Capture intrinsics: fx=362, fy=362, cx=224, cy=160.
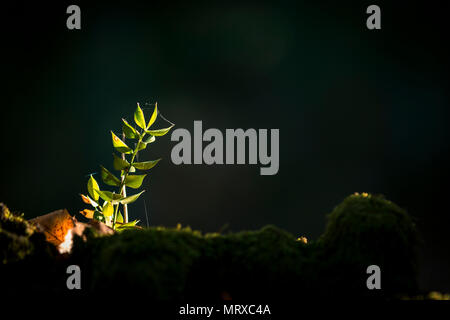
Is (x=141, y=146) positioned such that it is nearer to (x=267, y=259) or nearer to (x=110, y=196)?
(x=110, y=196)

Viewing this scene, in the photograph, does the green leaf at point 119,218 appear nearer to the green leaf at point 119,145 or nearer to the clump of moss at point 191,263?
the green leaf at point 119,145

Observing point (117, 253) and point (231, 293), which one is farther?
point (231, 293)

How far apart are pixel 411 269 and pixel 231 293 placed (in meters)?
0.73

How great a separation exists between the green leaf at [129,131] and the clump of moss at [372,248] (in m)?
1.31

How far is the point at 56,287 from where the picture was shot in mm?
1372

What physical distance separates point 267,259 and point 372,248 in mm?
413

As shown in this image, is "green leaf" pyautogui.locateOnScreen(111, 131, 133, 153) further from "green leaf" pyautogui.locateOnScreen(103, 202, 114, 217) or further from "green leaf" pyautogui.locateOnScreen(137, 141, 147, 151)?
"green leaf" pyautogui.locateOnScreen(103, 202, 114, 217)

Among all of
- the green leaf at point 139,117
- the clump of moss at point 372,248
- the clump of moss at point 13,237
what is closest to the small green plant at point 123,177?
the green leaf at point 139,117

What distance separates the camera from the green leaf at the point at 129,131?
86.4 inches

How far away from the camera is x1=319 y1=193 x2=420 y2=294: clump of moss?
1402 mm

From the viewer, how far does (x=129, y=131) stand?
2.22m
